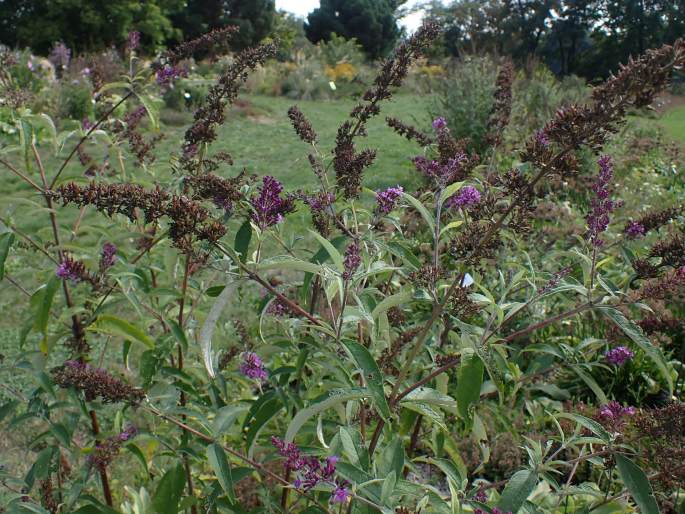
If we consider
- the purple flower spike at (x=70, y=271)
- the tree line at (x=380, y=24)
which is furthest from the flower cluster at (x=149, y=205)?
the tree line at (x=380, y=24)

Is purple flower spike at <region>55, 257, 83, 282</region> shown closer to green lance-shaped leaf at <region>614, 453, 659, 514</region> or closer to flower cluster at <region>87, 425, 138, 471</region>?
flower cluster at <region>87, 425, 138, 471</region>

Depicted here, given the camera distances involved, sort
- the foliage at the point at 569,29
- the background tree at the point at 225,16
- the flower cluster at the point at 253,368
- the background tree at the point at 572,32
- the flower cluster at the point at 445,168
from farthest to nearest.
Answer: the background tree at the point at 572,32
the foliage at the point at 569,29
the background tree at the point at 225,16
the flower cluster at the point at 253,368
the flower cluster at the point at 445,168

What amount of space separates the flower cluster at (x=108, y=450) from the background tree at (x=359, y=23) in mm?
33627

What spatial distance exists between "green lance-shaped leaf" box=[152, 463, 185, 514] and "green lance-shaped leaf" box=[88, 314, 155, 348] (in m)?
0.36

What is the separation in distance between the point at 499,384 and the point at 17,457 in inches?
101

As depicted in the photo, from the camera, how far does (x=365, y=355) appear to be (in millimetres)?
1164

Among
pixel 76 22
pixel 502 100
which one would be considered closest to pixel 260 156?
pixel 502 100

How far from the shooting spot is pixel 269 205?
1.25 meters

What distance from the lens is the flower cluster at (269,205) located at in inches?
48.6

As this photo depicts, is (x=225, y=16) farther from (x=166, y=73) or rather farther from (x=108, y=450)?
(x=108, y=450)

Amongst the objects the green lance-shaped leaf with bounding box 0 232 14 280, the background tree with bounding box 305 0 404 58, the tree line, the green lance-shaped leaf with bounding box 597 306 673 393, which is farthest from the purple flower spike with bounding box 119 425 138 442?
the background tree with bounding box 305 0 404 58

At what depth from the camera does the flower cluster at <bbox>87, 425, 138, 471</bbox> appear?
165 centimetres

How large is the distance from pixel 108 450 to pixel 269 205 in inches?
34.8

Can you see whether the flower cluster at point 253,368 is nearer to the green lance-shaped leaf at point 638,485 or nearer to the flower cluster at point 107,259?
the flower cluster at point 107,259
